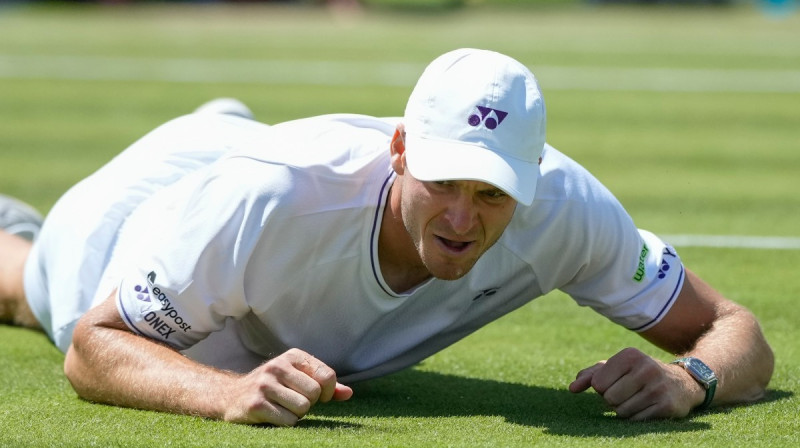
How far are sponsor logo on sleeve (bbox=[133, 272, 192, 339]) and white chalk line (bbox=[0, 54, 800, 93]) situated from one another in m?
10.6

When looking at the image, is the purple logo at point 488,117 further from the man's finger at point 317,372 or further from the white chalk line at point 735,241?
the white chalk line at point 735,241

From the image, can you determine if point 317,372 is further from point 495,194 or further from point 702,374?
point 702,374

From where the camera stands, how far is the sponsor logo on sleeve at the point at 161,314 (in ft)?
13.0

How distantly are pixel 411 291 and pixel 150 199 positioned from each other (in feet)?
4.67

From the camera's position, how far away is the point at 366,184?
406cm

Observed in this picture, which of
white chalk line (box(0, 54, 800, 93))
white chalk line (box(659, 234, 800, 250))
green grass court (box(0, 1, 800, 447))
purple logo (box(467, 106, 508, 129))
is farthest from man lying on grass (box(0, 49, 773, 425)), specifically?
white chalk line (box(0, 54, 800, 93))

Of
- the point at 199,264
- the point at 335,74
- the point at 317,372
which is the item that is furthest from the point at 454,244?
the point at 335,74

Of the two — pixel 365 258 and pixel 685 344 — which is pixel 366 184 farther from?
pixel 685 344

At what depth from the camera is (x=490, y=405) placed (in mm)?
4387

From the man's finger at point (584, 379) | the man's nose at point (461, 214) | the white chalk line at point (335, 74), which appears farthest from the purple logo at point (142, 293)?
the white chalk line at point (335, 74)

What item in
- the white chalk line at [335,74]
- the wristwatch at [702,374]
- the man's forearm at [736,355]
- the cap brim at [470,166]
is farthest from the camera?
the white chalk line at [335,74]

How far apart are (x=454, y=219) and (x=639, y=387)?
83 centimetres

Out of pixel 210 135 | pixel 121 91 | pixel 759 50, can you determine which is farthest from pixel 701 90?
pixel 210 135

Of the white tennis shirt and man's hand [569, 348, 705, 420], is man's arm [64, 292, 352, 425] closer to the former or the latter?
the white tennis shirt
